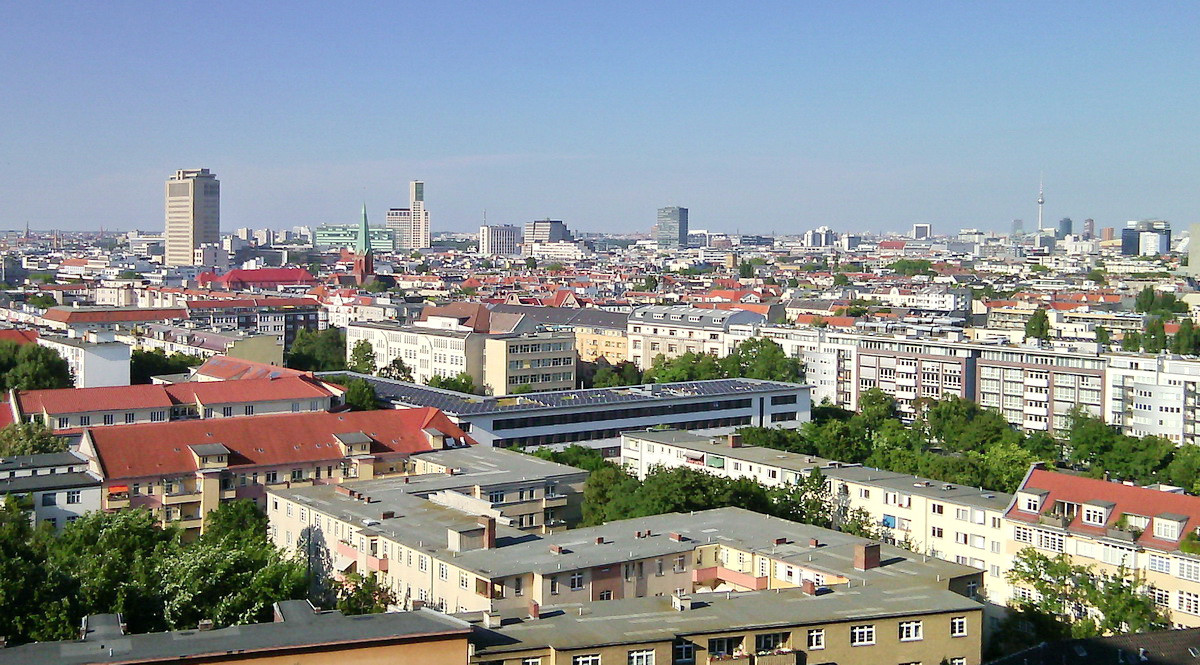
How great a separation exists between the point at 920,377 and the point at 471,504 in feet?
91.4

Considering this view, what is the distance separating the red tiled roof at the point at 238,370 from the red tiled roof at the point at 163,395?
2.25 m

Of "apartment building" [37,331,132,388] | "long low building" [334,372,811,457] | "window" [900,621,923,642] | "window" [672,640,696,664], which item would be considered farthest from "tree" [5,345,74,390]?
"window" [900,621,923,642]

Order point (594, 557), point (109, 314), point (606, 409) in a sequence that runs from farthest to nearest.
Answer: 1. point (109, 314)
2. point (606, 409)
3. point (594, 557)

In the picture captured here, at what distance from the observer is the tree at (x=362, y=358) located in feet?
157

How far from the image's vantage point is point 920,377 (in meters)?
46.3

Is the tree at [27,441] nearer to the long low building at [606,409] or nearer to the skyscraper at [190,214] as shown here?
the long low building at [606,409]

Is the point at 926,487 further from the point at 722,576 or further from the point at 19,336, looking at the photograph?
the point at 19,336

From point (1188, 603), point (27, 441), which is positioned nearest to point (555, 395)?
point (27, 441)

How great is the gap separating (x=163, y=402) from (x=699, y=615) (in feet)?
65.1

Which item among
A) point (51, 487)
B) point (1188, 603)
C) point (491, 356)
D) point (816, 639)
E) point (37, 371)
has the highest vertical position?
point (37, 371)

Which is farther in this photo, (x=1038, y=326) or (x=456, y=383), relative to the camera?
(x=1038, y=326)

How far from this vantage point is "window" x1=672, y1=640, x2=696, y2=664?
13.4 m

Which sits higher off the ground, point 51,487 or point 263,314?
point 263,314

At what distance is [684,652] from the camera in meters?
13.5
